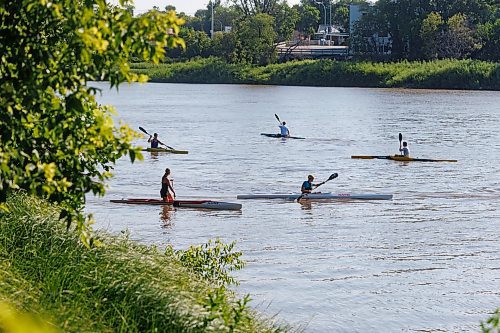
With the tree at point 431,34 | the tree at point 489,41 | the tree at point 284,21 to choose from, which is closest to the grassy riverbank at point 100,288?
the tree at point 489,41

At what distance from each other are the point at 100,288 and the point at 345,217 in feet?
52.1

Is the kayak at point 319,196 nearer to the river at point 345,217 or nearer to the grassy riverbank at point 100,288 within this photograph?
the river at point 345,217

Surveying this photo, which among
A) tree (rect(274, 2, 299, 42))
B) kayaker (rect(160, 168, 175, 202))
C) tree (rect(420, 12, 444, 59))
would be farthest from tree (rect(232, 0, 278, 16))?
kayaker (rect(160, 168, 175, 202))

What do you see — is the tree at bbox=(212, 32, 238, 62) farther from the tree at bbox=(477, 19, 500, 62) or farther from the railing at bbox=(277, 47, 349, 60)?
the tree at bbox=(477, 19, 500, 62)

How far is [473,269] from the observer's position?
19.3 m

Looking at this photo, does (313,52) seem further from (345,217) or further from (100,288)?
(100,288)

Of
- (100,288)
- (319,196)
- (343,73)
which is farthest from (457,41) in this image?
(100,288)

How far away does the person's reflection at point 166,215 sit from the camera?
937 inches

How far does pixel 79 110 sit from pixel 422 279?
12.5 m

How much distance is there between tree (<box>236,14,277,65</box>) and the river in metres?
56.8

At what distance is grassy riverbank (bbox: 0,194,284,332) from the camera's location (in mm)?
9344

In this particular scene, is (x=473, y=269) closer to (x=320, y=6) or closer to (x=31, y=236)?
(x=31, y=236)

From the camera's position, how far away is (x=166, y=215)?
25.0m

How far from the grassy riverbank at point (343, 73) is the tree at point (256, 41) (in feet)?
5.92
